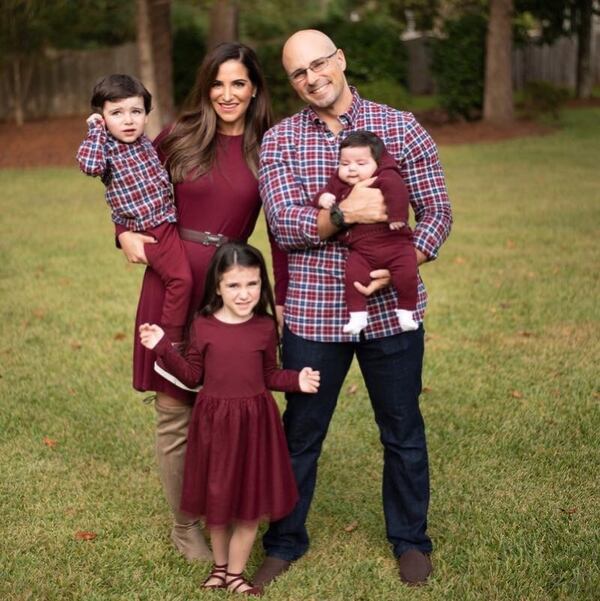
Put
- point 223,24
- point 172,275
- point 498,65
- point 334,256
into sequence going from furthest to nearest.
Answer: point 223,24
point 498,65
point 172,275
point 334,256

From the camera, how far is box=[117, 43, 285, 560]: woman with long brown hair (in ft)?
13.6

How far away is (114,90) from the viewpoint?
4.05 meters

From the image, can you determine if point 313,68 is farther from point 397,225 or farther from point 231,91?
point 397,225

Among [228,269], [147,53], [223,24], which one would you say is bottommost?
[147,53]

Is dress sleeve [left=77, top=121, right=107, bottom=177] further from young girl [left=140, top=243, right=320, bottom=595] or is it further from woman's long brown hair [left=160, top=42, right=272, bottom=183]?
young girl [left=140, top=243, right=320, bottom=595]

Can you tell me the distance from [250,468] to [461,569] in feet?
3.36

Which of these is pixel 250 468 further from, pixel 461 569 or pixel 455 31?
pixel 455 31

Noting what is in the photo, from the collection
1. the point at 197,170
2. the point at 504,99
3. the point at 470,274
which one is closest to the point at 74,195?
the point at 470,274

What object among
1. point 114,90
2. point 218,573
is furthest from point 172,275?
point 218,573

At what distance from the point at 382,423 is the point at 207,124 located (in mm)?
1364

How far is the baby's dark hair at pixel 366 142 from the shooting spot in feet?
12.1

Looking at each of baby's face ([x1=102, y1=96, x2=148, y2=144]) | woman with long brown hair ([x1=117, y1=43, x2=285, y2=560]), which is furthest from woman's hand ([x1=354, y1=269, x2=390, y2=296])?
baby's face ([x1=102, y1=96, x2=148, y2=144])

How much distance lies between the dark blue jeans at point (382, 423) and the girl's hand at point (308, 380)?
5cm

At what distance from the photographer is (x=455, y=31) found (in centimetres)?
2422
